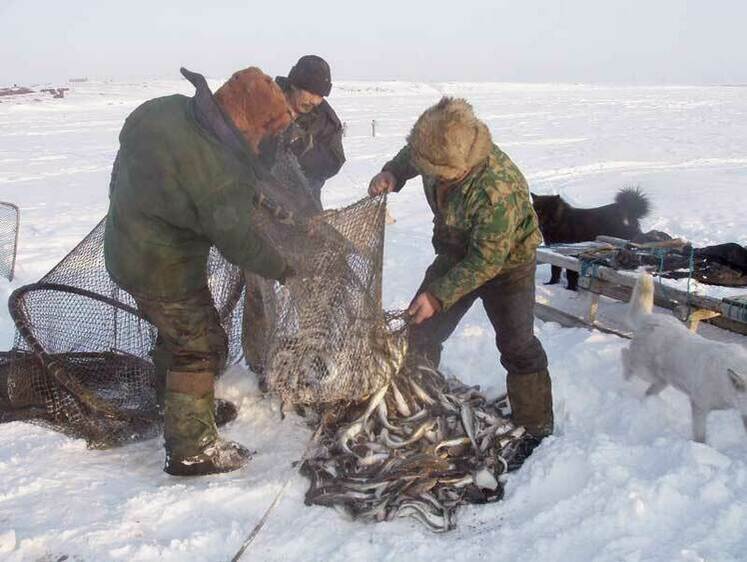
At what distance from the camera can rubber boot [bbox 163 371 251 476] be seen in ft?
11.8

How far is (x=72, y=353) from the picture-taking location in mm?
4352

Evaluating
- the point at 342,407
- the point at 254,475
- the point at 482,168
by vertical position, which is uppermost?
the point at 482,168

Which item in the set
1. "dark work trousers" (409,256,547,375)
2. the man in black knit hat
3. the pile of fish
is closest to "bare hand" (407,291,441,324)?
"dark work trousers" (409,256,547,375)

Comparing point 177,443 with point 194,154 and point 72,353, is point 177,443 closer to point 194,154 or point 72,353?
point 72,353

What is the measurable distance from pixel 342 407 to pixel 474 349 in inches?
68.5

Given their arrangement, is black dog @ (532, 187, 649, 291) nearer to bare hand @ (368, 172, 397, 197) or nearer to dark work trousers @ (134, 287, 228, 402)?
bare hand @ (368, 172, 397, 197)

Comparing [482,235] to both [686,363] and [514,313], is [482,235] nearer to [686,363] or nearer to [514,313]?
[514,313]

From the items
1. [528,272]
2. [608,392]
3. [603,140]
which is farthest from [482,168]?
[603,140]

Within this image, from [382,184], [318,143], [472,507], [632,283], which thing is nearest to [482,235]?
[382,184]

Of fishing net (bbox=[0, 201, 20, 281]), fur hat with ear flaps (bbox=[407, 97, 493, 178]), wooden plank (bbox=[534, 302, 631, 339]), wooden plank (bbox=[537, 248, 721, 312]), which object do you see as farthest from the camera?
fishing net (bbox=[0, 201, 20, 281])

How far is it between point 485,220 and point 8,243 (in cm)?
627

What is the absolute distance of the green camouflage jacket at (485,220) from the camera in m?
3.41

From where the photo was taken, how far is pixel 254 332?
4.43 m

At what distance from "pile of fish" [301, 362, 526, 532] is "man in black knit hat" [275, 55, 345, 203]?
5.64ft
